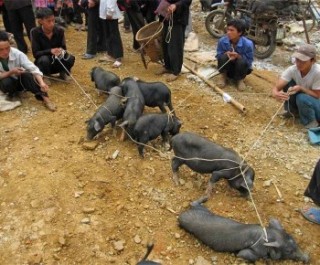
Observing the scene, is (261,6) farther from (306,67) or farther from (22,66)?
(22,66)

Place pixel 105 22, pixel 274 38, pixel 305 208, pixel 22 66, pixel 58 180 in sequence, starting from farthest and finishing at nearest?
pixel 274 38, pixel 105 22, pixel 22 66, pixel 58 180, pixel 305 208

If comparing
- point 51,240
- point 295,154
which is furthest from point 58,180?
point 295,154

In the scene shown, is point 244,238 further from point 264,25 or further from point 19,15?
point 19,15

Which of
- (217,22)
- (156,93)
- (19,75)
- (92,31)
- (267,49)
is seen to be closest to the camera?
(156,93)

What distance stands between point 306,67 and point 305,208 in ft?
6.50

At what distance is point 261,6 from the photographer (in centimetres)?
809

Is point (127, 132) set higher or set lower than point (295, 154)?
higher

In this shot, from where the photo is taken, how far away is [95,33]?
7980 millimetres

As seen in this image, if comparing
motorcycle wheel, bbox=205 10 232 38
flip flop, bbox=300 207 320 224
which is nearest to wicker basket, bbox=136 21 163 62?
motorcycle wheel, bbox=205 10 232 38

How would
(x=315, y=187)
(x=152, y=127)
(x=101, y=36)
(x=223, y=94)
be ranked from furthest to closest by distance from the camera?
(x=101, y=36), (x=223, y=94), (x=152, y=127), (x=315, y=187)

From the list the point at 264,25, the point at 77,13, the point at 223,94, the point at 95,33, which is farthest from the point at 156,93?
the point at 77,13

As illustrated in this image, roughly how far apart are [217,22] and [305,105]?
4809mm

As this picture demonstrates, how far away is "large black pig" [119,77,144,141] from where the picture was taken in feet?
16.9

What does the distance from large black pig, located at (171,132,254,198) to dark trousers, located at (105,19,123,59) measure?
3.73 metres
